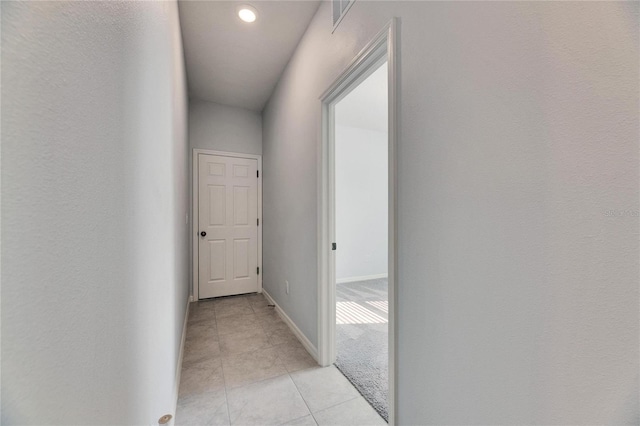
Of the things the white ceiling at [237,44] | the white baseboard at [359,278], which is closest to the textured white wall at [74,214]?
the white ceiling at [237,44]

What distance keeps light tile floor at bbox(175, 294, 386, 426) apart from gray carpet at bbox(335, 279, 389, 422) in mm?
76

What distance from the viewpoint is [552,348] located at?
65 centimetres

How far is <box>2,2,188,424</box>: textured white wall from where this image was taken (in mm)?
300

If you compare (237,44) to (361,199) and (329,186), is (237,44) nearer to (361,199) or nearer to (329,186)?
(329,186)

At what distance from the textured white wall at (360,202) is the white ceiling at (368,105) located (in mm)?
205

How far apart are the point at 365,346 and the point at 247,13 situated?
9.61ft

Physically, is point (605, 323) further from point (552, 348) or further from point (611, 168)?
point (611, 168)

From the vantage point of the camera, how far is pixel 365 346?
212 cm

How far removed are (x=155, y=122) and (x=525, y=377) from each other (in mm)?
1587

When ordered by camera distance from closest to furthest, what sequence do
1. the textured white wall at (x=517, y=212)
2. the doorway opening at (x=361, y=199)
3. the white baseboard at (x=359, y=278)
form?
the textured white wall at (x=517, y=212) → the doorway opening at (x=361, y=199) → the white baseboard at (x=359, y=278)

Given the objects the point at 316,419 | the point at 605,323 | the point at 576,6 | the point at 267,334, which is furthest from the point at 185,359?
Result: the point at 576,6

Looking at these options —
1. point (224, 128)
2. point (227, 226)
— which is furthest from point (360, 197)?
point (224, 128)

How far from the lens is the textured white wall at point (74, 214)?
30cm

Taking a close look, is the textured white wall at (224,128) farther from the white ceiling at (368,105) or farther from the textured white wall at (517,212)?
the textured white wall at (517,212)
